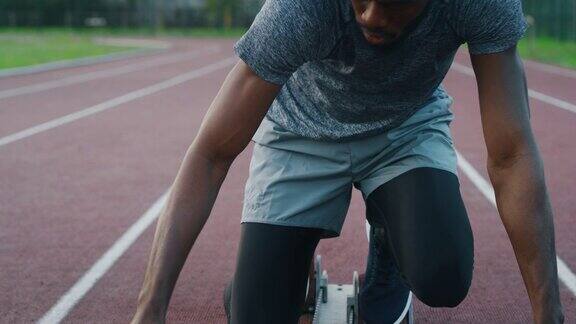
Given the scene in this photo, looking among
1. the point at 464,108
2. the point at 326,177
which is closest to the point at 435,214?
the point at 326,177

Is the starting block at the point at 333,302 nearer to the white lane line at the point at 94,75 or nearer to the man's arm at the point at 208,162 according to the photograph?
the man's arm at the point at 208,162

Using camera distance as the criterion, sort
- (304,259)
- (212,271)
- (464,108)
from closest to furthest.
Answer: (304,259) < (212,271) < (464,108)

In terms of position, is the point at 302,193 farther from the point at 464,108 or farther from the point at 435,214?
the point at 464,108

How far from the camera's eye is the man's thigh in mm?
3197

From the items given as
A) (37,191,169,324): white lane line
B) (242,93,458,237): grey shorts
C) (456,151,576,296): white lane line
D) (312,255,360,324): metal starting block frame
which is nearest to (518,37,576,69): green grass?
(456,151,576,296): white lane line

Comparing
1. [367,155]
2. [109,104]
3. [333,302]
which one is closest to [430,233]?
[367,155]

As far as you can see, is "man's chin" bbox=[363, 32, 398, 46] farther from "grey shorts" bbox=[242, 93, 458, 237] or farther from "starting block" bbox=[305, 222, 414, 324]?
"starting block" bbox=[305, 222, 414, 324]

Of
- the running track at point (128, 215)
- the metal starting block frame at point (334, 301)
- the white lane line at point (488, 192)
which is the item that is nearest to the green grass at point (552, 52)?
the running track at point (128, 215)

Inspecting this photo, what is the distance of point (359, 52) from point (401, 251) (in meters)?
0.71

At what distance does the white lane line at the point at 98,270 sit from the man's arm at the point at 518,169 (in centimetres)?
227

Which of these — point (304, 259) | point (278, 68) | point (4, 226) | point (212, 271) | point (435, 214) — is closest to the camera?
point (278, 68)

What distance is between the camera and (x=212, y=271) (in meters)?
5.25

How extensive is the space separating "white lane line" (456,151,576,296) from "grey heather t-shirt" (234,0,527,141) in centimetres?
165

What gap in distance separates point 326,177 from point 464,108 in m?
10.3
